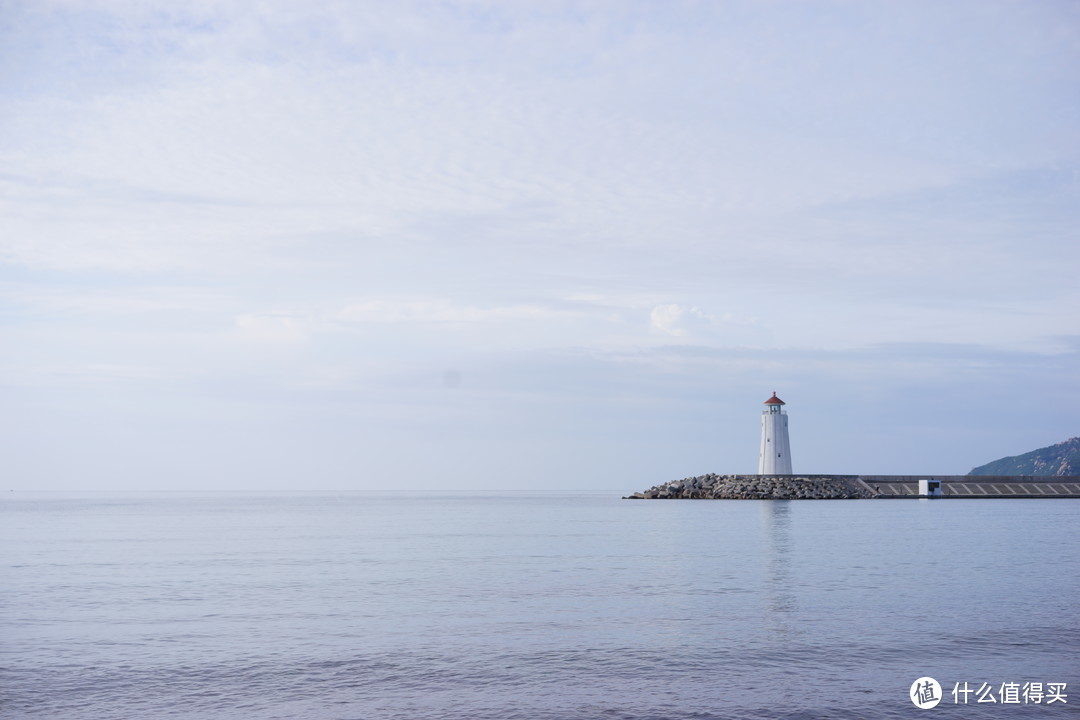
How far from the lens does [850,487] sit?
126125 mm

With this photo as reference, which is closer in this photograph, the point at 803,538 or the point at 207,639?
the point at 207,639

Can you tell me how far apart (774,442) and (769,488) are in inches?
238

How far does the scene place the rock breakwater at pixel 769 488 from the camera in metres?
116

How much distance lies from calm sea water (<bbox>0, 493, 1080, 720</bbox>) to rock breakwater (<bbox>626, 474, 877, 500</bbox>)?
219 ft

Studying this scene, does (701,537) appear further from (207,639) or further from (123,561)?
(207,639)

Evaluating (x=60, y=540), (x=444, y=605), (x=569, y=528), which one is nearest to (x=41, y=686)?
(x=444, y=605)

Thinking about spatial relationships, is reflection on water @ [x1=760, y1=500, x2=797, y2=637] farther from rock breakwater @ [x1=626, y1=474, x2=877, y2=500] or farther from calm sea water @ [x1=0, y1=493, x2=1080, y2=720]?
rock breakwater @ [x1=626, y1=474, x2=877, y2=500]

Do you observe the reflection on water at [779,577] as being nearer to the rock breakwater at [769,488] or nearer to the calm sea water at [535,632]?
the calm sea water at [535,632]

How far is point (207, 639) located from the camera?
23.2 metres

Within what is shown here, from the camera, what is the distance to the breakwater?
116750mm

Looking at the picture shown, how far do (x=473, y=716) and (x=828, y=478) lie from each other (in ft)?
379

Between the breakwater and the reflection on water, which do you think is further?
the breakwater

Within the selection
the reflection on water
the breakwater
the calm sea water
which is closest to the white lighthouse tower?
the breakwater

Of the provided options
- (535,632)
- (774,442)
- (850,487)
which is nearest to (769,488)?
(774,442)
